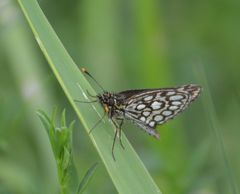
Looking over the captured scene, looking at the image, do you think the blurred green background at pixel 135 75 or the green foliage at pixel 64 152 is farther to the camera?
the blurred green background at pixel 135 75

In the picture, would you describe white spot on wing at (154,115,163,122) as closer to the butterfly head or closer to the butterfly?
the butterfly

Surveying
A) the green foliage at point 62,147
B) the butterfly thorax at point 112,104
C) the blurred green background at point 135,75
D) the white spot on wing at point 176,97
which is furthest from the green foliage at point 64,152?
the white spot on wing at point 176,97

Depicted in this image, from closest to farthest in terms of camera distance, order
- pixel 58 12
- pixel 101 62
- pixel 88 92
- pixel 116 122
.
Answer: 1. pixel 88 92
2. pixel 116 122
3. pixel 101 62
4. pixel 58 12

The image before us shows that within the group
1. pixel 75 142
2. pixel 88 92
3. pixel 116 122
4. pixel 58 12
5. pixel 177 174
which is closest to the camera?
pixel 88 92

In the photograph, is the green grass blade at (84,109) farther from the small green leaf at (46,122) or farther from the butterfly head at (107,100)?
the butterfly head at (107,100)

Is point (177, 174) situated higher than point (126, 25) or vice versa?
point (126, 25)

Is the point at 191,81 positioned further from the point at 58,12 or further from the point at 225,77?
the point at 58,12

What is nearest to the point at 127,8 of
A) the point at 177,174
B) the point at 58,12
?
the point at 58,12
